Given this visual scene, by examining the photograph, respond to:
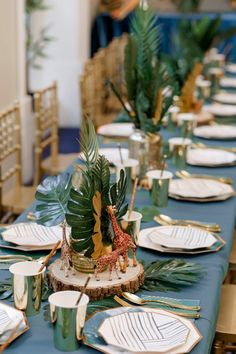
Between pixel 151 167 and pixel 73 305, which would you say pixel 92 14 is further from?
pixel 73 305

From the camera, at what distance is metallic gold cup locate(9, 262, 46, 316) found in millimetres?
2023

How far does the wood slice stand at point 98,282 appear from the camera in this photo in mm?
2160

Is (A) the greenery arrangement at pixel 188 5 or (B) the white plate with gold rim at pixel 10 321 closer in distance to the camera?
(B) the white plate with gold rim at pixel 10 321

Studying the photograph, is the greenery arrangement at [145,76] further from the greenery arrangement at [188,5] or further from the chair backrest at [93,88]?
the greenery arrangement at [188,5]

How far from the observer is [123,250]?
2.21m

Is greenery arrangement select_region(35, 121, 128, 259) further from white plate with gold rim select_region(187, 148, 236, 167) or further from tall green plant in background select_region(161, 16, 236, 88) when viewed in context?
tall green plant in background select_region(161, 16, 236, 88)

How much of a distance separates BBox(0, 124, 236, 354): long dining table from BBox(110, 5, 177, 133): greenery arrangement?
13.1 inches

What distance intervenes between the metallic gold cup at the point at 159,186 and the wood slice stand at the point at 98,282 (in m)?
0.77

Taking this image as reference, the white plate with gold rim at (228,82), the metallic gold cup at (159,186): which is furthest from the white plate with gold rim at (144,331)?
the white plate with gold rim at (228,82)

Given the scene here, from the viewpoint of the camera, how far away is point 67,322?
1.88 m

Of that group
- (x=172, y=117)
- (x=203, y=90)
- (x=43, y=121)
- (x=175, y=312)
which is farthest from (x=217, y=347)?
(x=203, y=90)

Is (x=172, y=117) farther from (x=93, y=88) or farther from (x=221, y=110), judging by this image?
(x=93, y=88)

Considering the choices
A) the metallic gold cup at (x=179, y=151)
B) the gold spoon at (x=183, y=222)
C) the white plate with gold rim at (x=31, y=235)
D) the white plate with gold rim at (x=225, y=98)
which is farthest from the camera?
the white plate with gold rim at (x=225, y=98)

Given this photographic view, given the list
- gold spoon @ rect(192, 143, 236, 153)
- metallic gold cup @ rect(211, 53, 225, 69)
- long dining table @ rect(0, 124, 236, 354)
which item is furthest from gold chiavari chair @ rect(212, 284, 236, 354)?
metallic gold cup @ rect(211, 53, 225, 69)
